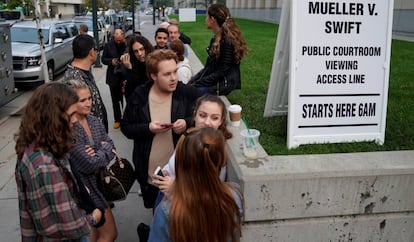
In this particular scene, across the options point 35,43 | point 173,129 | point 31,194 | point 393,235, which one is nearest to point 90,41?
point 173,129

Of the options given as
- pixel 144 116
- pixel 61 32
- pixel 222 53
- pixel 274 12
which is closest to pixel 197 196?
pixel 144 116

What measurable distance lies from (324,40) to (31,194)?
2.58 metres

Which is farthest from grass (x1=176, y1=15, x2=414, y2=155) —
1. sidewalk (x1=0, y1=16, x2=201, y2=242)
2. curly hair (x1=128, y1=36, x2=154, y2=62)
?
sidewalk (x1=0, y1=16, x2=201, y2=242)

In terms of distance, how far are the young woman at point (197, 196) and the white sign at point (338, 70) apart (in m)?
1.62

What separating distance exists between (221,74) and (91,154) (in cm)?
198

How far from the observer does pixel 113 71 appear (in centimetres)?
697

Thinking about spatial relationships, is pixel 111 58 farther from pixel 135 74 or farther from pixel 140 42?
pixel 140 42

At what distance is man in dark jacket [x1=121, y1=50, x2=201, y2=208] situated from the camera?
3.08m

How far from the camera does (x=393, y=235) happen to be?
2916 mm

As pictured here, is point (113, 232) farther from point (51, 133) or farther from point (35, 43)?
point (35, 43)

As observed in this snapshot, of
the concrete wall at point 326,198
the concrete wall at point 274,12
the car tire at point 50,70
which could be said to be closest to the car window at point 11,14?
the car tire at point 50,70

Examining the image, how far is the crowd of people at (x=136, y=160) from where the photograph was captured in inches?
74.3

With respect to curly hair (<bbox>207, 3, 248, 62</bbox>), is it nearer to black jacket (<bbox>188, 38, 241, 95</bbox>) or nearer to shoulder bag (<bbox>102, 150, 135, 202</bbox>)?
Answer: black jacket (<bbox>188, 38, 241, 95</bbox>)

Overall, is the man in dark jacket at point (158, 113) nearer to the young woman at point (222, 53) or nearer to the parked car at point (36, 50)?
the young woman at point (222, 53)
